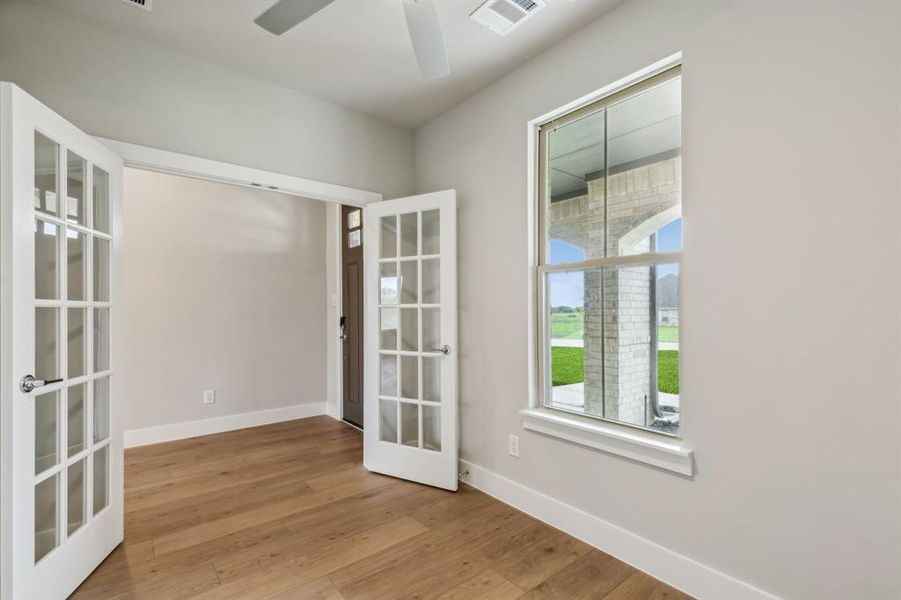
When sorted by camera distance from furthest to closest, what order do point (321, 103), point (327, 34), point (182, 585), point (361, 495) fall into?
point (321, 103) < point (361, 495) < point (327, 34) < point (182, 585)

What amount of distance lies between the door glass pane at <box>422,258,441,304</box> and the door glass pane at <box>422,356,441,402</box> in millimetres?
426

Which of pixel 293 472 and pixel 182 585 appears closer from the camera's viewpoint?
pixel 182 585

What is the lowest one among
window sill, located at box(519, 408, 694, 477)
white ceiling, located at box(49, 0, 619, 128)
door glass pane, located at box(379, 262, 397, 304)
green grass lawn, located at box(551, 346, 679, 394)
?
window sill, located at box(519, 408, 694, 477)

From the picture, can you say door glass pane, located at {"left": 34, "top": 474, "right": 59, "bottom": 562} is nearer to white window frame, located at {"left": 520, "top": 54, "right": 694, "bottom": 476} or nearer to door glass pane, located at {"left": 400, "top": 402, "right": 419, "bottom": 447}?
door glass pane, located at {"left": 400, "top": 402, "right": 419, "bottom": 447}

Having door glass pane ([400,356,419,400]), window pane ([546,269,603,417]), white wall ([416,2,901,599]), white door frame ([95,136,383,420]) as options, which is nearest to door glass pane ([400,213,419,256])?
white door frame ([95,136,383,420])

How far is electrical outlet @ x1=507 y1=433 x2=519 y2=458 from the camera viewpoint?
2.73 metres

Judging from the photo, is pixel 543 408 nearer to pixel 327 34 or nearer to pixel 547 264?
pixel 547 264

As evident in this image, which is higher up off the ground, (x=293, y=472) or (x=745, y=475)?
(x=745, y=475)

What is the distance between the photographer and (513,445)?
2752mm

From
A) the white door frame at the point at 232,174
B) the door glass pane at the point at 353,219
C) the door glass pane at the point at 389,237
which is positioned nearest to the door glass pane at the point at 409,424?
the door glass pane at the point at 389,237

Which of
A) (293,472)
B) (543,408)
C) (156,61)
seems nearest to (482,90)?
(156,61)

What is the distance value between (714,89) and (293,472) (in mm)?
Answer: 3532

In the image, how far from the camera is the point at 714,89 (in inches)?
72.5

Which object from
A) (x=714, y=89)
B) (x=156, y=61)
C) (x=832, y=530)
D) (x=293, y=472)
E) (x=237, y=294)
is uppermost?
(x=156, y=61)
